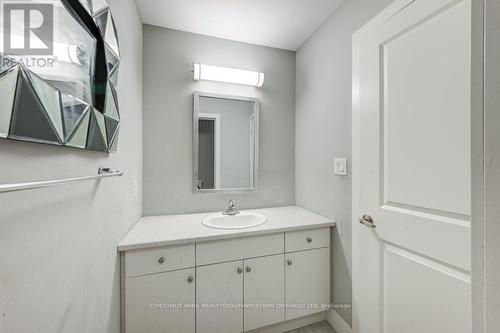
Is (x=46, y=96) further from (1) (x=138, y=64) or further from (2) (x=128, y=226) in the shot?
(1) (x=138, y=64)

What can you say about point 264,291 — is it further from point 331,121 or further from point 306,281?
point 331,121

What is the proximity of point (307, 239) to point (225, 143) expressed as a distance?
102cm

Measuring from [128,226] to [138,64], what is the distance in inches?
44.3

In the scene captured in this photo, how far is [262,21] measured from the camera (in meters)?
1.67

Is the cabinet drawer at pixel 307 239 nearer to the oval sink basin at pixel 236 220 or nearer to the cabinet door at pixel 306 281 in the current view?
the cabinet door at pixel 306 281

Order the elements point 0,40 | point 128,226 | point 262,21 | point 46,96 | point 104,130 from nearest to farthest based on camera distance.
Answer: point 0,40 < point 46,96 < point 104,130 < point 128,226 < point 262,21

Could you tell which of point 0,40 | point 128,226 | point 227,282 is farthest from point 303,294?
point 0,40

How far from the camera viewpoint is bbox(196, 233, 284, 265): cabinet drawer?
132 centimetres

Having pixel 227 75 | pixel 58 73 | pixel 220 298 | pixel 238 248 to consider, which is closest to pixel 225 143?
pixel 227 75

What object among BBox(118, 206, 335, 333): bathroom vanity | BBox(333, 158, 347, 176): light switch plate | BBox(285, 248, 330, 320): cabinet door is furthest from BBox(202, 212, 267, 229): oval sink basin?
BBox(333, 158, 347, 176): light switch plate

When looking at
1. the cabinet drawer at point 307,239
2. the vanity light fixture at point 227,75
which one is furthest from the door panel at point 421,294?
the vanity light fixture at point 227,75

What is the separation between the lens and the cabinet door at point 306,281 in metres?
1.50

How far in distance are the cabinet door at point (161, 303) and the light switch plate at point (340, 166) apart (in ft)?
3.76

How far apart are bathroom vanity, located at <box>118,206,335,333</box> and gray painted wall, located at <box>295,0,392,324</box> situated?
0.13 meters
